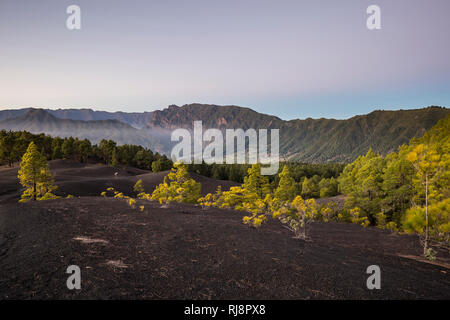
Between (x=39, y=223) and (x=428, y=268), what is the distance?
21.1 metres

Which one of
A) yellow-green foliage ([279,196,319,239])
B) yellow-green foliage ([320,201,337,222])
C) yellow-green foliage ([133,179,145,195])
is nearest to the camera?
yellow-green foliage ([279,196,319,239])

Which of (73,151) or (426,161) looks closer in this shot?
(426,161)

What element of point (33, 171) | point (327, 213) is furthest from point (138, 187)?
point (327, 213)

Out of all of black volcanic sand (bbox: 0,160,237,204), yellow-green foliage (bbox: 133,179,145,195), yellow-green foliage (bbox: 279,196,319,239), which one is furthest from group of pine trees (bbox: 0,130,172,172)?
yellow-green foliage (bbox: 279,196,319,239)

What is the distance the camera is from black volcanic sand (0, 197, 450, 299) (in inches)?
270

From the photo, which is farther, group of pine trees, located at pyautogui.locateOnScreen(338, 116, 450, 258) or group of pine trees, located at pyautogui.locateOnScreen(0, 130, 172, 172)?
group of pine trees, located at pyautogui.locateOnScreen(0, 130, 172, 172)

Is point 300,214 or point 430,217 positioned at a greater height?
point 430,217

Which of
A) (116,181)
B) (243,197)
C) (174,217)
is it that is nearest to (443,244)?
(243,197)

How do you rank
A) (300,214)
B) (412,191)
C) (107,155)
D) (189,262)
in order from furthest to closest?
(107,155)
(412,191)
(300,214)
(189,262)

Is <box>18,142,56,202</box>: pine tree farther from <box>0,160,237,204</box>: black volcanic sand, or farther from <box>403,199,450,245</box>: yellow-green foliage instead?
<box>403,199,450,245</box>: yellow-green foliage

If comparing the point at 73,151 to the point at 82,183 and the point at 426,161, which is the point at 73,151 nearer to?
the point at 82,183

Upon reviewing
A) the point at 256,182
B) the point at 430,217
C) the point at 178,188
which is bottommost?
the point at 178,188

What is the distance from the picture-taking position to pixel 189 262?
29.8 ft

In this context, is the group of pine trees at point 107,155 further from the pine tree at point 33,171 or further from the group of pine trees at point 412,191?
the pine tree at point 33,171
